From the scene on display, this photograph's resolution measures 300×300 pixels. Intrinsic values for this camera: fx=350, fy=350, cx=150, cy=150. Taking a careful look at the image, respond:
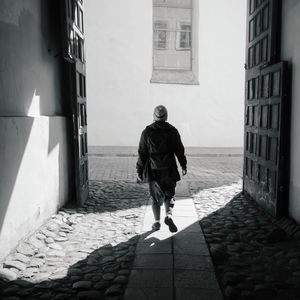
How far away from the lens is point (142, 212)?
5855mm

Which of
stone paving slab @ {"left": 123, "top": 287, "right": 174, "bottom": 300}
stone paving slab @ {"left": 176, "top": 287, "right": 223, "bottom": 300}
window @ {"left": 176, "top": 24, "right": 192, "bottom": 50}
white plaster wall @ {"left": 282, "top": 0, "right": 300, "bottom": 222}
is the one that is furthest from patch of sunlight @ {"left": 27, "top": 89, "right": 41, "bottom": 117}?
window @ {"left": 176, "top": 24, "right": 192, "bottom": 50}

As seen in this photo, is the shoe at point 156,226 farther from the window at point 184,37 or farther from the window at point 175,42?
the window at point 184,37

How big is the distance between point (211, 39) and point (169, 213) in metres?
11.8

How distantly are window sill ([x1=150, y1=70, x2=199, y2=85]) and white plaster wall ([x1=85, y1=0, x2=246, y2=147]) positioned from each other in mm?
221

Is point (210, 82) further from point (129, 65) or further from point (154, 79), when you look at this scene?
point (129, 65)

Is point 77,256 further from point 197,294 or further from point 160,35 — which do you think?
point 160,35

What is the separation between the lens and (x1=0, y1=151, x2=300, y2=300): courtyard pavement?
3.19 metres

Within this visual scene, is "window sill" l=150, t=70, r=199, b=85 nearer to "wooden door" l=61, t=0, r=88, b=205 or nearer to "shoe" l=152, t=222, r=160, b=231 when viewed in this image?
"wooden door" l=61, t=0, r=88, b=205

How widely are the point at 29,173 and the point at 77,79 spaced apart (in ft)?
7.05

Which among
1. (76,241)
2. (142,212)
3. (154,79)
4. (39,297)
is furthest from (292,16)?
(154,79)

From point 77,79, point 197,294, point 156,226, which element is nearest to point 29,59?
point 77,79

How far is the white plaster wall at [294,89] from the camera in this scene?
4.80m

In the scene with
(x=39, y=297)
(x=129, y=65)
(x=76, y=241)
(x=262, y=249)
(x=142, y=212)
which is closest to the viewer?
(x=39, y=297)

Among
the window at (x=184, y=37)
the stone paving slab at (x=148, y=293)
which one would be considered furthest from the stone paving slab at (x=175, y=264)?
the window at (x=184, y=37)
